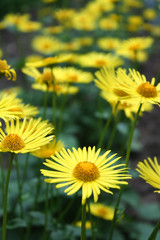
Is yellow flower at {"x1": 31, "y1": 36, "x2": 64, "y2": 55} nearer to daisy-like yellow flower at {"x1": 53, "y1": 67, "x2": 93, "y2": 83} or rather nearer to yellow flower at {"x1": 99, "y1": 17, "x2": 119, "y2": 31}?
yellow flower at {"x1": 99, "y1": 17, "x2": 119, "y2": 31}

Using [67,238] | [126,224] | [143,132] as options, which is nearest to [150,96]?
[67,238]

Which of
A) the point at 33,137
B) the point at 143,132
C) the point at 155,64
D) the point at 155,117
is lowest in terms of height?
the point at 33,137

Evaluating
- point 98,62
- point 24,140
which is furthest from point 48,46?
point 24,140

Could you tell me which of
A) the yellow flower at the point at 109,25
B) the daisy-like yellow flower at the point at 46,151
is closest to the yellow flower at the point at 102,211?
the daisy-like yellow flower at the point at 46,151

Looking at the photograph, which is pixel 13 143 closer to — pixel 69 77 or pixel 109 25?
pixel 69 77

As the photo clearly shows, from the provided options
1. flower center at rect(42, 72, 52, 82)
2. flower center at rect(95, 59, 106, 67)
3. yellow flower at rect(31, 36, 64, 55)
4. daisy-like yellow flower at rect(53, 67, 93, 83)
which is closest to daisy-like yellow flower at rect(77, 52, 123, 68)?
flower center at rect(95, 59, 106, 67)

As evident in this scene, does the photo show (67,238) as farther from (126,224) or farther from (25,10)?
(25,10)
